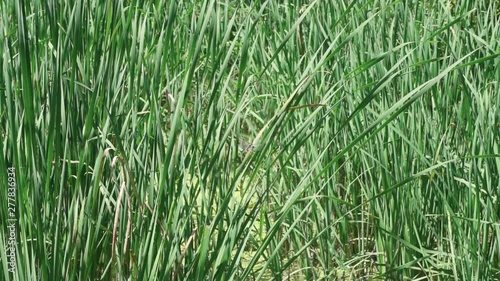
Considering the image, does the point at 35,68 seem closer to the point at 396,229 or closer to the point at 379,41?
the point at 396,229

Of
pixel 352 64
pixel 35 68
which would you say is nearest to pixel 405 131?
pixel 352 64

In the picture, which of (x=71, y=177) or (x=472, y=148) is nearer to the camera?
(x=71, y=177)

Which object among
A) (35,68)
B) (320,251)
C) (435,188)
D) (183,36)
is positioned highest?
(35,68)

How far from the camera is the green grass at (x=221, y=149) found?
1.60 meters

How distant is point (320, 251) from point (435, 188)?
37 cm

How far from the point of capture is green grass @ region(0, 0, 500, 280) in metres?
1.60

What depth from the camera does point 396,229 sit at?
95.6 inches

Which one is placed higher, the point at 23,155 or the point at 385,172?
the point at 23,155

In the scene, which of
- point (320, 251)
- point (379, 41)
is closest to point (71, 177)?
point (320, 251)

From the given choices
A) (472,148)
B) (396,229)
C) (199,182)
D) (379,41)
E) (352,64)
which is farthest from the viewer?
(379,41)

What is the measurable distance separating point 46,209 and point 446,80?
48.1 inches

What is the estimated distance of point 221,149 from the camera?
67.1 inches

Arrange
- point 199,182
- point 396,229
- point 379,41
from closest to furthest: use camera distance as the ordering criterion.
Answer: point 199,182
point 396,229
point 379,41

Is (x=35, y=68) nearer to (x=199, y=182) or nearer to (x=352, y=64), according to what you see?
(x=199, y=182)
